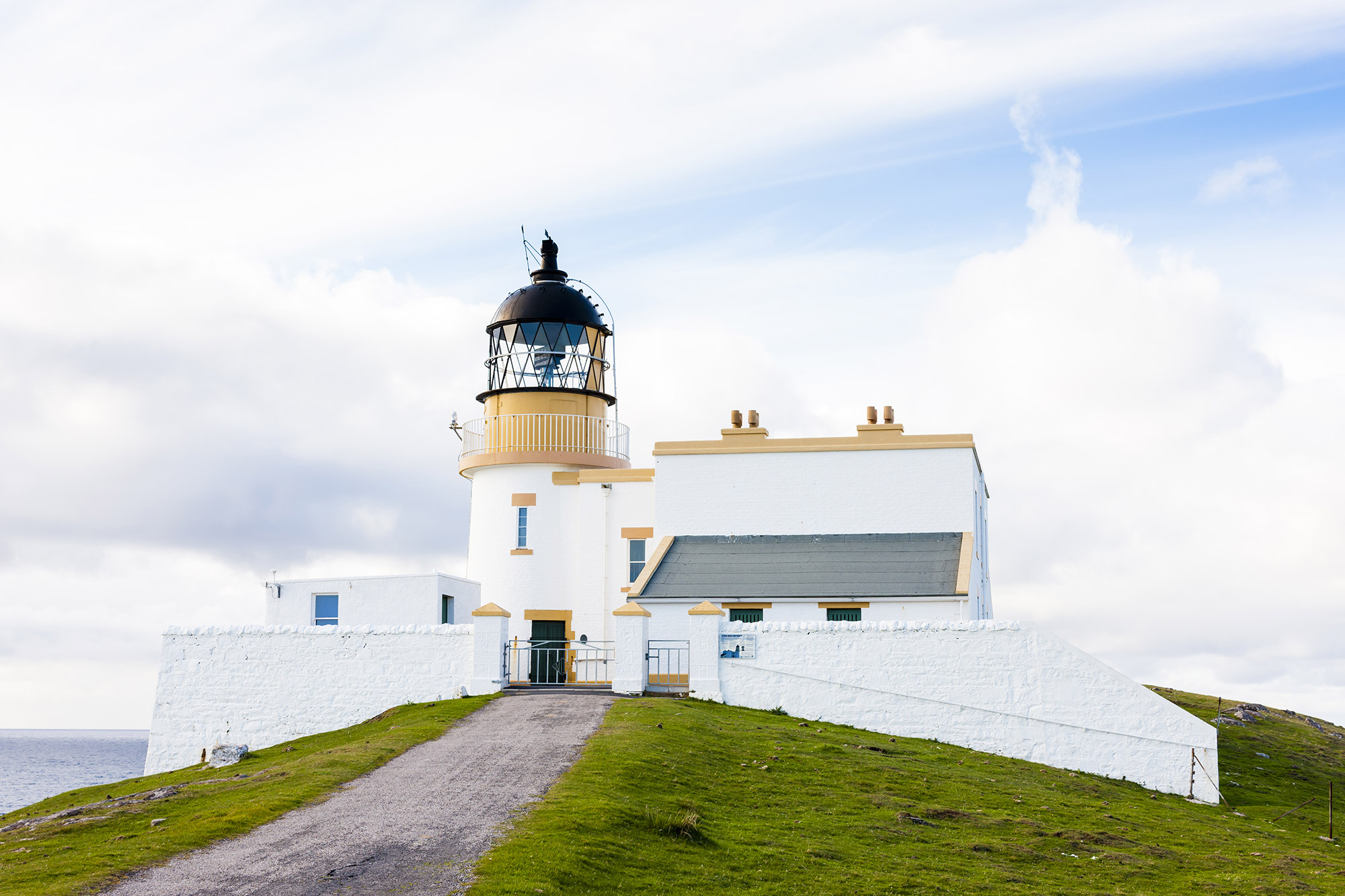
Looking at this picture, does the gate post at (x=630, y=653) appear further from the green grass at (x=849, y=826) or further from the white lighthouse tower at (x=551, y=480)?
the white lighthouse tower at (x=551, y=480)

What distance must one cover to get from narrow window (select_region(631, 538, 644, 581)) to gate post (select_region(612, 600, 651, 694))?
622 centimetres

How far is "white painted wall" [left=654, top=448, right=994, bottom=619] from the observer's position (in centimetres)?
2995

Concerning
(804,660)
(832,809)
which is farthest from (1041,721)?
(832,809)

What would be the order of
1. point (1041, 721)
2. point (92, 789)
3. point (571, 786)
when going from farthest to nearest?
1. point (1041, 721)
2. point (92, 789)
3. point (571, 786)

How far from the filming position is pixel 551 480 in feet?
104

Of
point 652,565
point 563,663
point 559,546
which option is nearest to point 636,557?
point 559,546

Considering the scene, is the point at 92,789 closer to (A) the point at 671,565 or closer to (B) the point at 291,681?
(B) the point at 291,681

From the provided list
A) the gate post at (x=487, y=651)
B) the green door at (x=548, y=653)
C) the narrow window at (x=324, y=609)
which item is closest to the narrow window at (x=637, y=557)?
the green door at (x=548, y=653)

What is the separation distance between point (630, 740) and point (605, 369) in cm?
1686

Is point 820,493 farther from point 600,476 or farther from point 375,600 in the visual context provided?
point 375,600

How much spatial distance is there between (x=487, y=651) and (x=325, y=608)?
7352 millimetres

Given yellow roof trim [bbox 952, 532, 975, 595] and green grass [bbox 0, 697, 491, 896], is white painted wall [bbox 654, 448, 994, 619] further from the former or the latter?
green grass [bbox 0, 697, 491, 896]

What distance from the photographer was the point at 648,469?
3159 cm

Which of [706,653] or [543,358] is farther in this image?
[543,358]
